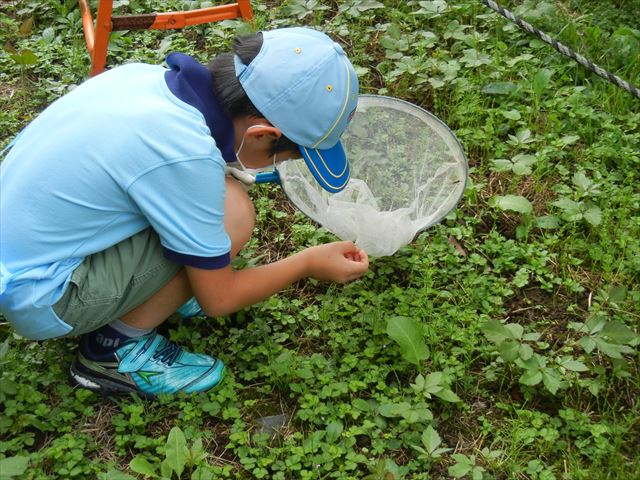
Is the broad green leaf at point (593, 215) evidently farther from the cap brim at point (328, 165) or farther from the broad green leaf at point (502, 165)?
the cap brim at point (328, 165)

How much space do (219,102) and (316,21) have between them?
5.55ft

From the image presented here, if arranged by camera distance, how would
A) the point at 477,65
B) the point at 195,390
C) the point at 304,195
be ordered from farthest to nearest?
the point at 477,65
the point at 304,195
the point at 195,390

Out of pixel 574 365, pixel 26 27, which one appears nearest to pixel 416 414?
pixel 574 365

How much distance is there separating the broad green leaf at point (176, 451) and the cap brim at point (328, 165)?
0.66m

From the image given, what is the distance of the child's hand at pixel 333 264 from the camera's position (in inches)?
81.6

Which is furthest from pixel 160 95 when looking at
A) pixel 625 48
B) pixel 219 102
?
pixel 625 48

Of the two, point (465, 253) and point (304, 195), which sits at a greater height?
point (304, 195)

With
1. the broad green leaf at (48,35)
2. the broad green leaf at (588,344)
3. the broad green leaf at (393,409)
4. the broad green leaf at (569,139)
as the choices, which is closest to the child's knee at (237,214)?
the broad green leaf at (393,409)

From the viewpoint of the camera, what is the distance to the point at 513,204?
2.45 meters

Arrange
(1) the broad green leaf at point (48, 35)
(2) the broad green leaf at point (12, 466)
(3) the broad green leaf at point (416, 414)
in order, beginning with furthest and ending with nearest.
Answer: (1) the broad green leaf at point (48, 35) → (3) the broad green leaf at point (416, 414) → (2) the broad green leaf at point (12, 466)

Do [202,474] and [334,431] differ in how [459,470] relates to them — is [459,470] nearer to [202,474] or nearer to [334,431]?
[334,431]

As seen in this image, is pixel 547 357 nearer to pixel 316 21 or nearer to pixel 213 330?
pixel 213 330

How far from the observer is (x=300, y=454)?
1.82 metres

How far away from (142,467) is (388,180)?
116 centimetres
